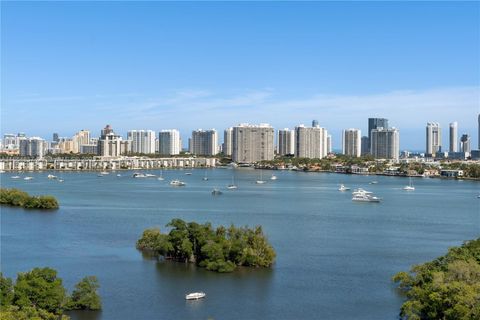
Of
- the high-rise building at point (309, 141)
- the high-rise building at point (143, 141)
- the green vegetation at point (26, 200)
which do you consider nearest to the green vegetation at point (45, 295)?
the green vegetation at point (26, 200)

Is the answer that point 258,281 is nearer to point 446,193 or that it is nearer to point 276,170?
point 446,193

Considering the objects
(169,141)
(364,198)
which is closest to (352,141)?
(169,141)

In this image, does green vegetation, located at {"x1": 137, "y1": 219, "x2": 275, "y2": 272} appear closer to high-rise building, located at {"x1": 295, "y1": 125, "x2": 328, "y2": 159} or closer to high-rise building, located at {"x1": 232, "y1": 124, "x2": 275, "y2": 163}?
high-rise building, located at {"x1": 232, "y1": 124, "x2": 275, "y2": 163}

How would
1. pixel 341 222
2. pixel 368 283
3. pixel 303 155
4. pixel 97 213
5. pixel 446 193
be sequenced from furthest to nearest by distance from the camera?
pixel 303 155 < pixel 446 193 < pixel 97 213 < pixel 341 222 < pixel 368 283

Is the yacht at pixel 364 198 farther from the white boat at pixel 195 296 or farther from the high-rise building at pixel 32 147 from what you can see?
the high-rise building at pixel 32 147

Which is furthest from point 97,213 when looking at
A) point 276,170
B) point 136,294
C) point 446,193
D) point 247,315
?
point 276,170

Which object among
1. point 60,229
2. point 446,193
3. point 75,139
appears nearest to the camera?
point 60,229
